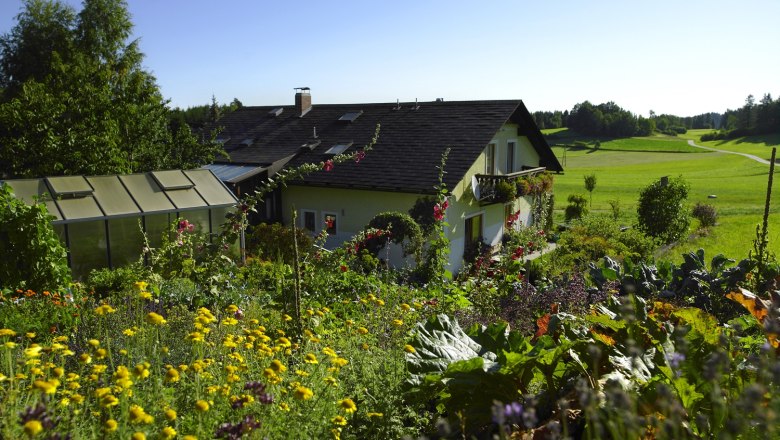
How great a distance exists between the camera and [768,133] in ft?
254

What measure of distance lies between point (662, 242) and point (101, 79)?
60.6 feet

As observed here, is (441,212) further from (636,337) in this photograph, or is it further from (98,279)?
(98,279)

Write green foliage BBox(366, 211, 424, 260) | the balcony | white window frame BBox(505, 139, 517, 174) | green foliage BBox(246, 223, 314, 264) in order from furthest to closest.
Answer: white window frame BBox(505, 139, 517, 174)
the balcony
green foliage BBox(366, 211, 424, 260)
green foliage BBox(246, 223, 314, 264)

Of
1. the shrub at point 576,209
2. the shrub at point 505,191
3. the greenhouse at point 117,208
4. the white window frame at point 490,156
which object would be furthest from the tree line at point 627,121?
the greenhouse at point 117,208

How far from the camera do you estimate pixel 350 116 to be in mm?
23891

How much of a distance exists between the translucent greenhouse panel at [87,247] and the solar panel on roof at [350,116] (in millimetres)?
13462

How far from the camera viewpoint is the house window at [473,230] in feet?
63.8

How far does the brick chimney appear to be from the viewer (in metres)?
26.0

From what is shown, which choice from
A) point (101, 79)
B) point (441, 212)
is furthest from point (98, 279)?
point (101, 79)

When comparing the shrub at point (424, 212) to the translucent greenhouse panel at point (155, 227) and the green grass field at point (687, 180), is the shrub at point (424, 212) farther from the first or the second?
the translucent greenhouse panel at point (155, 227)

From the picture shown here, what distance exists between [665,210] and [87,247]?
701 inches

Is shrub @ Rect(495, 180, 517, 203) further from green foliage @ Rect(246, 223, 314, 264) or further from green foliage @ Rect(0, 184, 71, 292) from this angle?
green foliage @ Rect(0, 184, 71, 292)

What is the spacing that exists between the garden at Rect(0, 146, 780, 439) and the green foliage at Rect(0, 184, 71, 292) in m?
1.11

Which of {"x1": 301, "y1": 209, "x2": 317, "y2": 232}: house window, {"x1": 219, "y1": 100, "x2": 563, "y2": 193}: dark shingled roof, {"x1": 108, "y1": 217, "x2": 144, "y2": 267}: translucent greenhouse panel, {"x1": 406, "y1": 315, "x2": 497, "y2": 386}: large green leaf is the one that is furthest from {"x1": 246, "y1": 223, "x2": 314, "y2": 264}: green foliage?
{"x1": 406, "y1": 315, "x2": 497, "y2": 386}: large green leaf
